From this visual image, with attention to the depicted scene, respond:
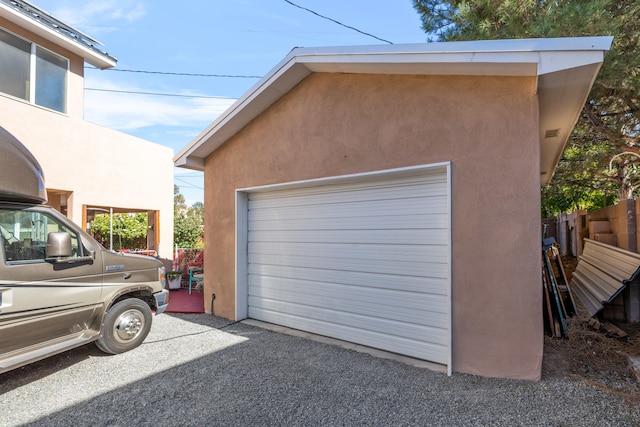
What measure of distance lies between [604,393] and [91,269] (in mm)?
5911

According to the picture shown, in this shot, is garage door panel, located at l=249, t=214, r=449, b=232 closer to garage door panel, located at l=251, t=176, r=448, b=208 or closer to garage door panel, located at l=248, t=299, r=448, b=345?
garage door panel, located at l=251, t=176, r=448, b=208

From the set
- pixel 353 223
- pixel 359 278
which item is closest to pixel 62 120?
pixel 353 223

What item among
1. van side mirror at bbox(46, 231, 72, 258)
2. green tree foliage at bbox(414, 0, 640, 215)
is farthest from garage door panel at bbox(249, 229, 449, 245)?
green tree foliage at bbox(414, 0, 640, 215)

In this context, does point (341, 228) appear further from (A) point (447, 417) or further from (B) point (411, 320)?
(A) point (447, 417)

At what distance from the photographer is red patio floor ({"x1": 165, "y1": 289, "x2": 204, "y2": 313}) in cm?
738

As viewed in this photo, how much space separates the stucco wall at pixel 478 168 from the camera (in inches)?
147

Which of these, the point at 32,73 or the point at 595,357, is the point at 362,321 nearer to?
the point at 595,357

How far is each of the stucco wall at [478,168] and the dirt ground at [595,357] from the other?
24.8 inches

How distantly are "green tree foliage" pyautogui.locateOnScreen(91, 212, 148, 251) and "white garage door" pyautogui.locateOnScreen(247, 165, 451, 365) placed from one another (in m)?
7.95

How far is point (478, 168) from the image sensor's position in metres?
4.01

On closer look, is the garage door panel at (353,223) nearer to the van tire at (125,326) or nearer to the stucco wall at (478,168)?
the stucco wall at (478,168)

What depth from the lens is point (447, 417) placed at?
321 centimetres

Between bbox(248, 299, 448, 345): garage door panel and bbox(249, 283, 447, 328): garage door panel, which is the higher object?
bbox(249, 283, 447, 328): garage door panel

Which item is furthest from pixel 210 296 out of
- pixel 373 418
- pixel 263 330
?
pixel 373 418
